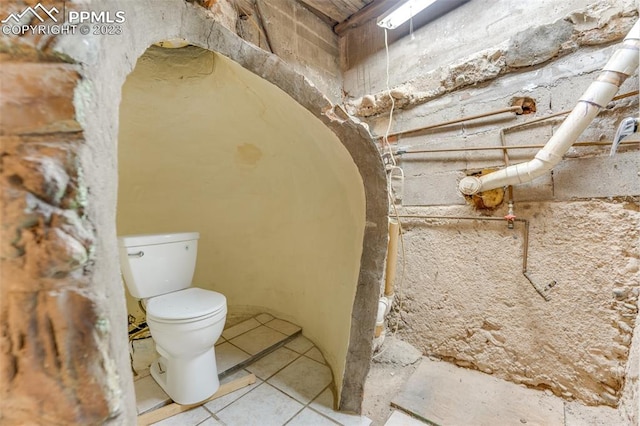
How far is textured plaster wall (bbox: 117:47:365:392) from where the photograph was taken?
3.45 feet

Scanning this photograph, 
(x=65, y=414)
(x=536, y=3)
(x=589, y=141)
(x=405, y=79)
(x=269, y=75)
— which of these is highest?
(x=536, y=3)

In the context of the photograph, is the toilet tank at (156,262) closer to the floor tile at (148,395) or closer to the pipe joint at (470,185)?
the floor tile at (148,395)

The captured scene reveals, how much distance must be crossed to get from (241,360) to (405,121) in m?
1.86

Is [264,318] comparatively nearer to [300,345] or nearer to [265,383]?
[300,345]

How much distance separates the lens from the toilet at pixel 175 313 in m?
1.07

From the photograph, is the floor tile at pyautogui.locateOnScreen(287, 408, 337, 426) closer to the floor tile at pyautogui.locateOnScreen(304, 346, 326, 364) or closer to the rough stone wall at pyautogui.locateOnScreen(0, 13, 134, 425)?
the floor tile at pyautogui.locateOnScreen(304, 346, 326, 364)

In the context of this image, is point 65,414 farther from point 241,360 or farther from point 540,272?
point 540,272

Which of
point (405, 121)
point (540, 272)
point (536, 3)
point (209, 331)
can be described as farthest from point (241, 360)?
point (536, 3)

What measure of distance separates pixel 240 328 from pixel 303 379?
63 cm

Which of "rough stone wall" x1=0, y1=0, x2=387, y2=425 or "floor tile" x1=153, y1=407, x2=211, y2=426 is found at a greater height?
"rough stone wall" x1=0, y1=0, x2=387, y2=425

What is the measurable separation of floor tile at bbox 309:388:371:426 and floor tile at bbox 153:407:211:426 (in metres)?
0.47

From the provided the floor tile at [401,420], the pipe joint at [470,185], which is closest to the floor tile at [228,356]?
the floor tile at [401,420]

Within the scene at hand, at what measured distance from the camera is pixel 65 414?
1.06 feet

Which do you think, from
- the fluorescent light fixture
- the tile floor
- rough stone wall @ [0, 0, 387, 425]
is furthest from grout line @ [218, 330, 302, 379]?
the fluorescent light fixture
